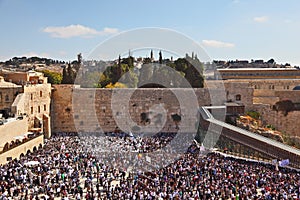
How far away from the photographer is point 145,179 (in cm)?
1575

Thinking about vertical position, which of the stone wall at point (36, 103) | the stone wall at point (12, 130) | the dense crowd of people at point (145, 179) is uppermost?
the stone wall at point (36, 103)

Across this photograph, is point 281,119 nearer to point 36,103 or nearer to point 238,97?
point 238,97

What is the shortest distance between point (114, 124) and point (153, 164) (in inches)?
534

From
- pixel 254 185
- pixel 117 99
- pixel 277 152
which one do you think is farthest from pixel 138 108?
pixel 254 185

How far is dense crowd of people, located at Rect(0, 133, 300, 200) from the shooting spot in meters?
13.3

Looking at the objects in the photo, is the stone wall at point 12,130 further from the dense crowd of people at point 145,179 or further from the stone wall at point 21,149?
the dense crowd of people at point 145,179

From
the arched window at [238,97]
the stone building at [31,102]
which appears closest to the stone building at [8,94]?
the stone building at [31,102]

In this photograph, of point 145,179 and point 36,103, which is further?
point 36,103

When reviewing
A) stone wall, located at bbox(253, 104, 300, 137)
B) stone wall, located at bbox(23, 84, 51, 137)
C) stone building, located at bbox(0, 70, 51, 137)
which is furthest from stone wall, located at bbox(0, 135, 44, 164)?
stone wall, located at bbox(253, 104, 300, 137)

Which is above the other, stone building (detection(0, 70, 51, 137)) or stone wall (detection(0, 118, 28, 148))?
stone building (detection(0, 70, 51, 137))

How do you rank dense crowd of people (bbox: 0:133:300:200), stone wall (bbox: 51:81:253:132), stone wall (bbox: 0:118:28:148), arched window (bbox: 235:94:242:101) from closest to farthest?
dense crowd of people (bbox: 0:133:300:200) < stone wall (bbox: 0:118:28:148) < stone wall (bbox: 51:81:253:132) < arched window (bbox: 235:94:242:101)

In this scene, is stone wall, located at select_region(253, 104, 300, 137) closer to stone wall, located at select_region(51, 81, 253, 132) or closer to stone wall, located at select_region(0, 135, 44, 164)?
stone wall, located at select_region(51, 81, 253, 132)

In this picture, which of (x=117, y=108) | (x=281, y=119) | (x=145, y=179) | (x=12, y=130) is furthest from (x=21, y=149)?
(x=281, y=119)

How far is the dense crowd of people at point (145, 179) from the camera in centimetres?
1332
